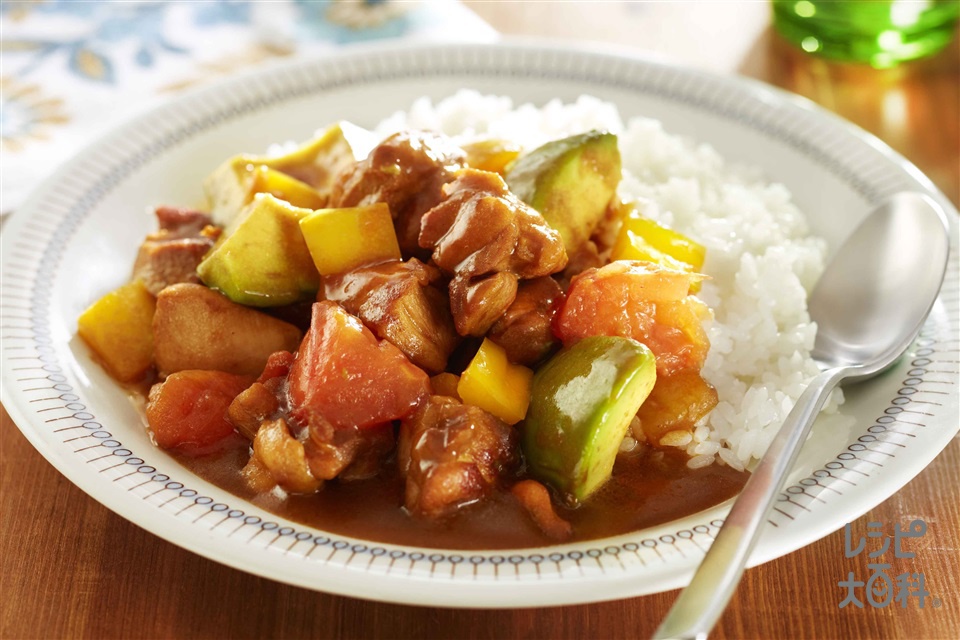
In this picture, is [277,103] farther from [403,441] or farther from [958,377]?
[958,377]

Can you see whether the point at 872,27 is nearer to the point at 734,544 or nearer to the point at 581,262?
the point at 581,262

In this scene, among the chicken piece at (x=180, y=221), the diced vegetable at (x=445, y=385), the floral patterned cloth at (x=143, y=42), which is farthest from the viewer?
the floral patterned cloth at (x=143, y=42)

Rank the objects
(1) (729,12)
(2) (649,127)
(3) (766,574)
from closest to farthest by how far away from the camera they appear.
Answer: (3) (766,574), (2) (649,127), (1) (729,12)

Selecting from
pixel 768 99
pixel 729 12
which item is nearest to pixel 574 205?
pixel 768 99

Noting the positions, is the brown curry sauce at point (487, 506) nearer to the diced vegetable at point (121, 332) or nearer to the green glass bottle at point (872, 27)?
the diced vegetable at point (121, 332)

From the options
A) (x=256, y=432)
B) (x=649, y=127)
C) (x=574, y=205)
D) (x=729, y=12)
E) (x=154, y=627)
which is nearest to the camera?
(x=154, y=627)

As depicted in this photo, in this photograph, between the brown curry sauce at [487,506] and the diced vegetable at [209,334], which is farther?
the diced vegetable at [209,334]

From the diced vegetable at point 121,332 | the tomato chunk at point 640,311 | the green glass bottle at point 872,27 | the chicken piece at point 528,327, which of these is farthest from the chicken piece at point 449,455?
the green glass bottle at point 872,27

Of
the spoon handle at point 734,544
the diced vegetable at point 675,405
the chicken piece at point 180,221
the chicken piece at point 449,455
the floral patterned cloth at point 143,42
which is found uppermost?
the spoon handle at point 734,544
